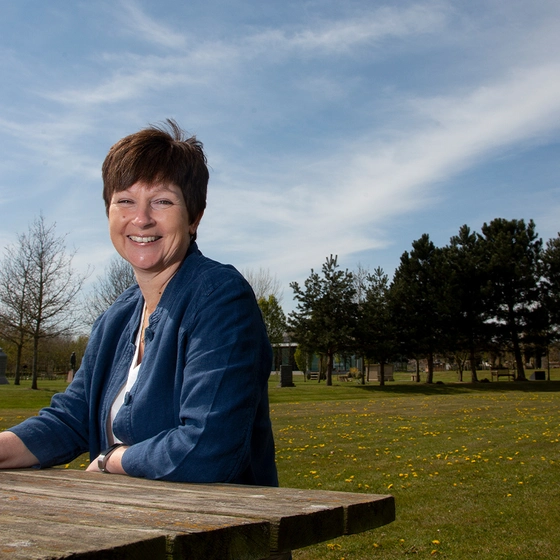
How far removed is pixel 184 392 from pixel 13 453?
0.70 m

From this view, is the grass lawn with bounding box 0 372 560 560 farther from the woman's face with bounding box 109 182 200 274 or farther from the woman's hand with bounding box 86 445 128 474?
the woman's face with bounding box 109 182 200 274

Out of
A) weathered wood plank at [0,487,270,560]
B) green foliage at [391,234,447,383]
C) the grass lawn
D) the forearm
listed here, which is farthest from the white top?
green foliage at [391,234,447,383]

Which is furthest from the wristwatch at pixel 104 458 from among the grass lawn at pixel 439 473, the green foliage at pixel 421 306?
the green foliage at pixel 421 306

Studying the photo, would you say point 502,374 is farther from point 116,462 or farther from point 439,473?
point 116,462

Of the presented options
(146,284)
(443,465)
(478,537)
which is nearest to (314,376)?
(443,465)

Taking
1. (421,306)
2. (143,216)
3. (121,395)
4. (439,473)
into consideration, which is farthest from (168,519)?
(421,306)

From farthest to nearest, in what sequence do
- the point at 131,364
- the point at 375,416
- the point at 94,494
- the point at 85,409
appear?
the point at 375,416 < the point at 85,409 < the point at 131,364 < the point at 94,494

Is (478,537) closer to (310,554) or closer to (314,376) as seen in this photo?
(310,554)

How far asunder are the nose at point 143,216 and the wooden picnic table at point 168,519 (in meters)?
0.88

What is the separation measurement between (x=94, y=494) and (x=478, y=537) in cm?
452

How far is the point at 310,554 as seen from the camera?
4.98 m

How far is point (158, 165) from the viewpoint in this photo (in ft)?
7.50

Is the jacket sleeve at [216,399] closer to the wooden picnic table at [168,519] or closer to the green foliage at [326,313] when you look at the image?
the wooden picnic table at [168,519]

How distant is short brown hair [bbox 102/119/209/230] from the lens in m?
2.28
